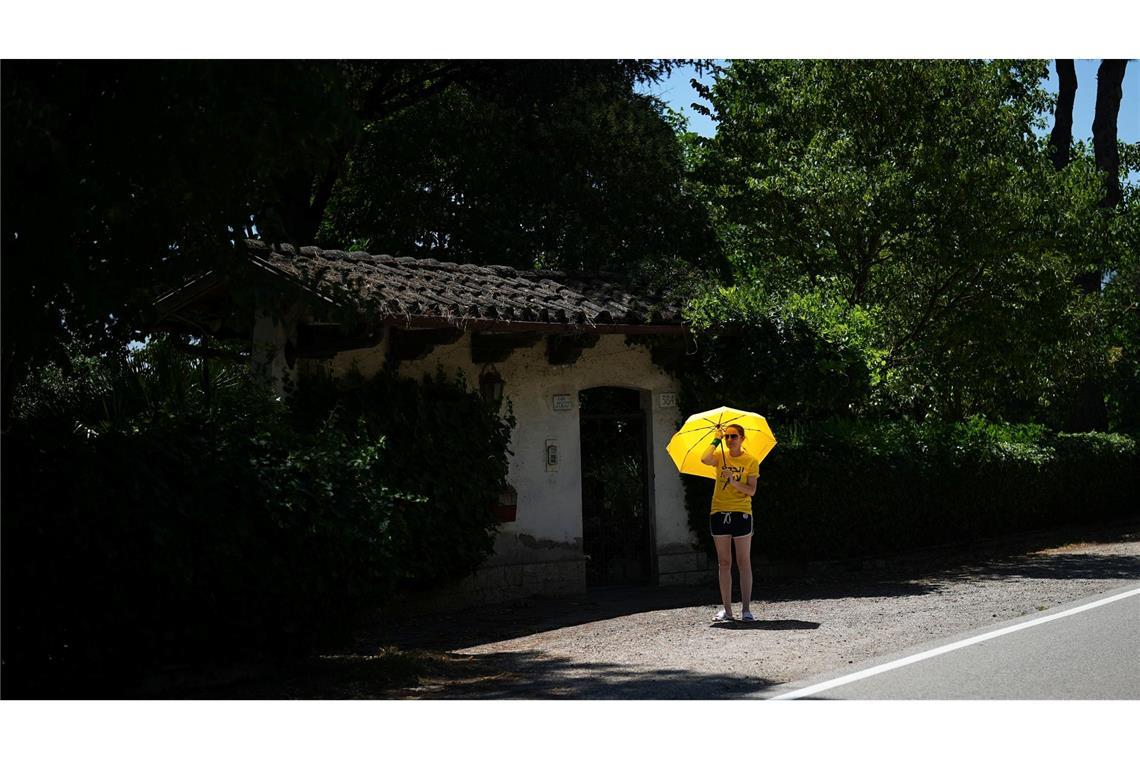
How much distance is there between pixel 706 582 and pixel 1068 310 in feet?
24.1

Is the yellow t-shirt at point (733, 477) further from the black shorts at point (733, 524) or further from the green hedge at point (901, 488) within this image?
the green hedge at point (901, 488)

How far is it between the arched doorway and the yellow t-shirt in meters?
A: 4.18

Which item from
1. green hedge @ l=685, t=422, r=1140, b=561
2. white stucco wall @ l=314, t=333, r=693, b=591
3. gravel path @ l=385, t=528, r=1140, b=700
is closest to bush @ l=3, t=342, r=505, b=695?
gravel path @ l=385, t=528, r=1140, b=700

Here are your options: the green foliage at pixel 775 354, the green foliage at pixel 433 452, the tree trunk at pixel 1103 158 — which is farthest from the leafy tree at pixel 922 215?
the tree trunk at pixel 1103 158

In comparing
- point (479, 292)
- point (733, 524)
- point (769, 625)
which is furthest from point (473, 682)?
point (479, 292)

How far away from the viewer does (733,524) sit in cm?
1095

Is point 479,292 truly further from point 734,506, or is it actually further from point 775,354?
point 734,506

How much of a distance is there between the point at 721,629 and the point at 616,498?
4569 mm

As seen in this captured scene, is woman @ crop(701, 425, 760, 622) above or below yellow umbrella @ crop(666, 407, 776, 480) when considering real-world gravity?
below

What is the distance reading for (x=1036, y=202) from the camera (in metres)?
17.3

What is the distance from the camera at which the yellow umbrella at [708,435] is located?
11336 millimetres

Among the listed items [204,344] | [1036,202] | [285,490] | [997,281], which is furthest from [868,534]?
[285,490]

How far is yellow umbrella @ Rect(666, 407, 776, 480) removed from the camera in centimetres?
1134

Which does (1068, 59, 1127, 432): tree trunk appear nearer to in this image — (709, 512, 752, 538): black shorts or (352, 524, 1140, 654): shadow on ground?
(352, 524, 1140, 654): shadow on ground
